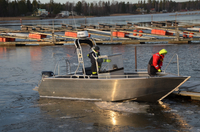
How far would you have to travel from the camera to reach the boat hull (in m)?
9.94

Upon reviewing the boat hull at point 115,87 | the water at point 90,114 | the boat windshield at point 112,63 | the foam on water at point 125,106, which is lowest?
the water at point 90,114

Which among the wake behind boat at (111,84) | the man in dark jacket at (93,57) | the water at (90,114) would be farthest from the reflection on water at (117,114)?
the man in dark jacket at (93,57)

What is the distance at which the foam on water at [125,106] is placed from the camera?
998 centimetres

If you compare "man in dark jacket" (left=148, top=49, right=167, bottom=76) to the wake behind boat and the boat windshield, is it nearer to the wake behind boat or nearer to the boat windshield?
the wake behind boat

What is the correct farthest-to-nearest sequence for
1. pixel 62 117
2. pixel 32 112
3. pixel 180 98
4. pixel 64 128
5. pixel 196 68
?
pixel 196 68 → pixel 180 98 → pixel 32 112 → pixel 62 117 → pixel 64 128

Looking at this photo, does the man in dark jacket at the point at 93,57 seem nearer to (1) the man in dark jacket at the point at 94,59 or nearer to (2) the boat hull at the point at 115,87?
(1) the man in dark jacket at the point at 94,59

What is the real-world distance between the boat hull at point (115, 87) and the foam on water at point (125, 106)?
0.19m

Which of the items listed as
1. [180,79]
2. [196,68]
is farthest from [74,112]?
[196,68]

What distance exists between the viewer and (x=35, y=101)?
11.6 m

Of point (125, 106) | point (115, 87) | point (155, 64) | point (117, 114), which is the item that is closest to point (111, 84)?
point (115, 87)

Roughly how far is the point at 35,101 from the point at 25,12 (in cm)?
16685

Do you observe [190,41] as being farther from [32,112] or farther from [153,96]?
[32,112]

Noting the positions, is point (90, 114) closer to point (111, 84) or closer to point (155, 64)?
point (111, 84)

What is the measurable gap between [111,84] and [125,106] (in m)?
0.95
